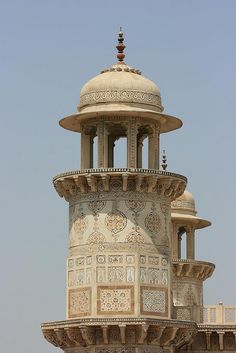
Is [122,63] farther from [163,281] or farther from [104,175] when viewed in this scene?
[163,281]

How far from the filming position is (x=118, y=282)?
149 ft

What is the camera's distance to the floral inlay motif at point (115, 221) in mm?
46094

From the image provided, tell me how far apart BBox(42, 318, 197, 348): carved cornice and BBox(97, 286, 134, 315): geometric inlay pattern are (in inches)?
24.6

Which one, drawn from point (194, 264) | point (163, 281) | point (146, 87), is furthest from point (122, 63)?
point (194, 264)

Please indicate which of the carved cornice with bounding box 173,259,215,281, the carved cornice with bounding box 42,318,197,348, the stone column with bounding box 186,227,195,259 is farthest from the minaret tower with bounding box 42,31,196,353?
the stone column with bounding box 186,227,195,259

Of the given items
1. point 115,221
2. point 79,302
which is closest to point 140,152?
point 115,221

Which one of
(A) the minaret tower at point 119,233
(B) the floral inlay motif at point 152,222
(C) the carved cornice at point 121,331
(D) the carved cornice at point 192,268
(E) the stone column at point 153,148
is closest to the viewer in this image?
(C) the carved cornice at point 121,331

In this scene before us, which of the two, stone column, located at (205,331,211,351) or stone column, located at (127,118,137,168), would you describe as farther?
stone column, located at (205,331,211,351)

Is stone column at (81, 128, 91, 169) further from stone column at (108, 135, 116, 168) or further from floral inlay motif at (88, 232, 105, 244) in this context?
floral inlay motif at (88, 232, 105, 244)

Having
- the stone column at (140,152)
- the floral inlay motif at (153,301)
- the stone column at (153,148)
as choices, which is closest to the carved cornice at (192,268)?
the stone column at (140,152)

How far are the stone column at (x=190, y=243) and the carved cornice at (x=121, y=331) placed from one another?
12.0 meters

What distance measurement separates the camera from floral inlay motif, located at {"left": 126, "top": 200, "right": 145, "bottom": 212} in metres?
46.2

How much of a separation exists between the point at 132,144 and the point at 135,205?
6.41 feet

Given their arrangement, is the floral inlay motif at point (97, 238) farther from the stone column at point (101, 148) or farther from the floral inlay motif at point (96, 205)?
the stone column at point (101, 148)
